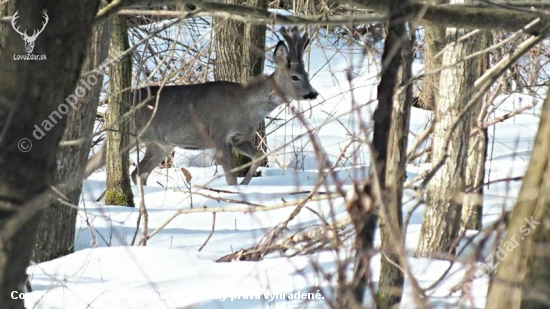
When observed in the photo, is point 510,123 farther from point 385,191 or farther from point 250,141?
point 385,191

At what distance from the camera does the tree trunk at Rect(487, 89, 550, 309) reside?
231 cm

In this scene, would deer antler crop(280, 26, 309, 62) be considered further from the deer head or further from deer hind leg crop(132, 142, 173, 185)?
deer hind leg crop(132, 142, 173, 185)

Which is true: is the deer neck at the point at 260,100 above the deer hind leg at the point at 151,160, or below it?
above

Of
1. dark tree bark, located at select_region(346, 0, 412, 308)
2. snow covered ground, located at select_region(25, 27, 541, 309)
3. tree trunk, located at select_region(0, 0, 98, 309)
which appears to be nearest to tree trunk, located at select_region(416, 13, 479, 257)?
snow covered ground, located at select_region(25, 27, 541, 309)

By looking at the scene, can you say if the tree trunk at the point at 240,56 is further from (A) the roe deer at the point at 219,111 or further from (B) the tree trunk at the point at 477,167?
(B) the tree trunk at the point at 477,167

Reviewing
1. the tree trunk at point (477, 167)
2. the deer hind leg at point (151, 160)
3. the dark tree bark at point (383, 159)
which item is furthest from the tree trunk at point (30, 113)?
the deer hind leg at point (151, 160)

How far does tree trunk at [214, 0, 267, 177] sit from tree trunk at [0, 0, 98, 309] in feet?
27.3

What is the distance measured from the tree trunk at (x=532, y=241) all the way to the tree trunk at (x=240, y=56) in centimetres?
865

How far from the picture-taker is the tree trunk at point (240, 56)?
11.2 meters

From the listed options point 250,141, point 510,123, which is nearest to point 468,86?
point 250,141

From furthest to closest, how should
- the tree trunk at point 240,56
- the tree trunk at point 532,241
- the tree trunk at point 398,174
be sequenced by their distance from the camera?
the tree trunk at point 240,56, the tree trunk at point 398,174, the tree trunk at point 532,241

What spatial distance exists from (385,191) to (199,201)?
6.96 m

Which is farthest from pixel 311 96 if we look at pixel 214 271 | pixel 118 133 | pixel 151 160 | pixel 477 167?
pixel 214 271

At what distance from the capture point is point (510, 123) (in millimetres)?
13711
